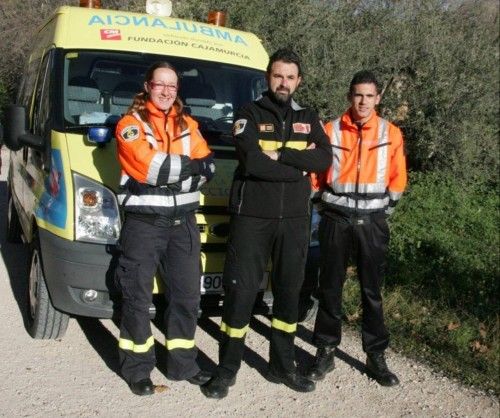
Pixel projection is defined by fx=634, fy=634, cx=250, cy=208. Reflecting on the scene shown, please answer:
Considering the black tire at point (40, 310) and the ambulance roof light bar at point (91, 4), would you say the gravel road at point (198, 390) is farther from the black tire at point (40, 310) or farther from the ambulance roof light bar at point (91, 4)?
the ambulance roof light bar at point (91, 4)

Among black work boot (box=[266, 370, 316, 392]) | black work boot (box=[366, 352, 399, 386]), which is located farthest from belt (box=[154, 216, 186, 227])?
black work boot (box=[366, 352, 399, 386])

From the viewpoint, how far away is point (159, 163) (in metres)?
3.44

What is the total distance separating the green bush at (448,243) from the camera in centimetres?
619

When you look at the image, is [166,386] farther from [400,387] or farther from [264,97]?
[264,97]

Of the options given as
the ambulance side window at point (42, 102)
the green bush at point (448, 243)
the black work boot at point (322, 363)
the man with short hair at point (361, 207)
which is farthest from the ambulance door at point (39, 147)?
the green bush at point (448, 243)

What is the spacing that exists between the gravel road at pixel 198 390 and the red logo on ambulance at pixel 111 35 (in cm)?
224

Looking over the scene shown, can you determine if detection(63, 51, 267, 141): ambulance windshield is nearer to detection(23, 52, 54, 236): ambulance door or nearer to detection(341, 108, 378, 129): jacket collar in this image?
detection(23, 52, 54, 236): ambulance door

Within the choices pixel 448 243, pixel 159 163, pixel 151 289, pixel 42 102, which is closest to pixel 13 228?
pixel 42 102

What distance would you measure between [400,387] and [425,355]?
0.61 metres

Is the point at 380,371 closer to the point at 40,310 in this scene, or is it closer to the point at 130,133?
the point at 130,133

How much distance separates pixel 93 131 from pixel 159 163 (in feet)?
2.51

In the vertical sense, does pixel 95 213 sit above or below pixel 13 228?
above

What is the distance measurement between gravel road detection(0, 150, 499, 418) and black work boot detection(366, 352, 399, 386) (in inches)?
1.7

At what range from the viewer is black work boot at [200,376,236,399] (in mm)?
3822
